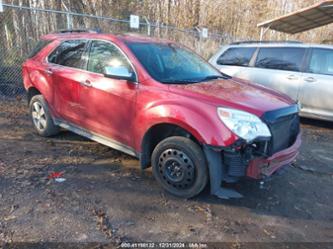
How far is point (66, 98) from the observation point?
16.1 ft

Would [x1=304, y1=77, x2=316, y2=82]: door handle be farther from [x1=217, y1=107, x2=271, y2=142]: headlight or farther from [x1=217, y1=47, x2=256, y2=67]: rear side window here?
[x1=217, y1=107, x2=271, y2=142]: headlight

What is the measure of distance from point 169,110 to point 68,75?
6.60 feet

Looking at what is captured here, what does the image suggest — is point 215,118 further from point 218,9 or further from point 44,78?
point 218,9

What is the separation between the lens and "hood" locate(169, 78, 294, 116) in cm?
340

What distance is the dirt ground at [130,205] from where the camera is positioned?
312 cm

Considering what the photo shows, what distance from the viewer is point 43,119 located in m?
5.53

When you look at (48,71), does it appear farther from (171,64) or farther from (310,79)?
(310,79)

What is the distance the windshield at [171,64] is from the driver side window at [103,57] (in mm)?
188

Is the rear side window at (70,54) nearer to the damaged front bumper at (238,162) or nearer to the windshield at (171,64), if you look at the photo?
the windshield at (171,64)

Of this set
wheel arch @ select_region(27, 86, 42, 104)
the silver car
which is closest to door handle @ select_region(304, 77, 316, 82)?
the silver car

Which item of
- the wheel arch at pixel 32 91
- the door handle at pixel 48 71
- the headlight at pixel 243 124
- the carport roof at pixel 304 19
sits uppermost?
the carport roof at pixel 304 19

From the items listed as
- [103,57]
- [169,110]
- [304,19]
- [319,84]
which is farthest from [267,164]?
[304,19]

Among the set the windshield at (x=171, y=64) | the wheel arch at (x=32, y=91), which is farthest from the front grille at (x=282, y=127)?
the wheel arch at (x=32, y=91)

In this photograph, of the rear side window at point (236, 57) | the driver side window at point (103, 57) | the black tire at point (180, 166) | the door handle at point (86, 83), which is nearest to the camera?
the black tire at point (180, 166)
